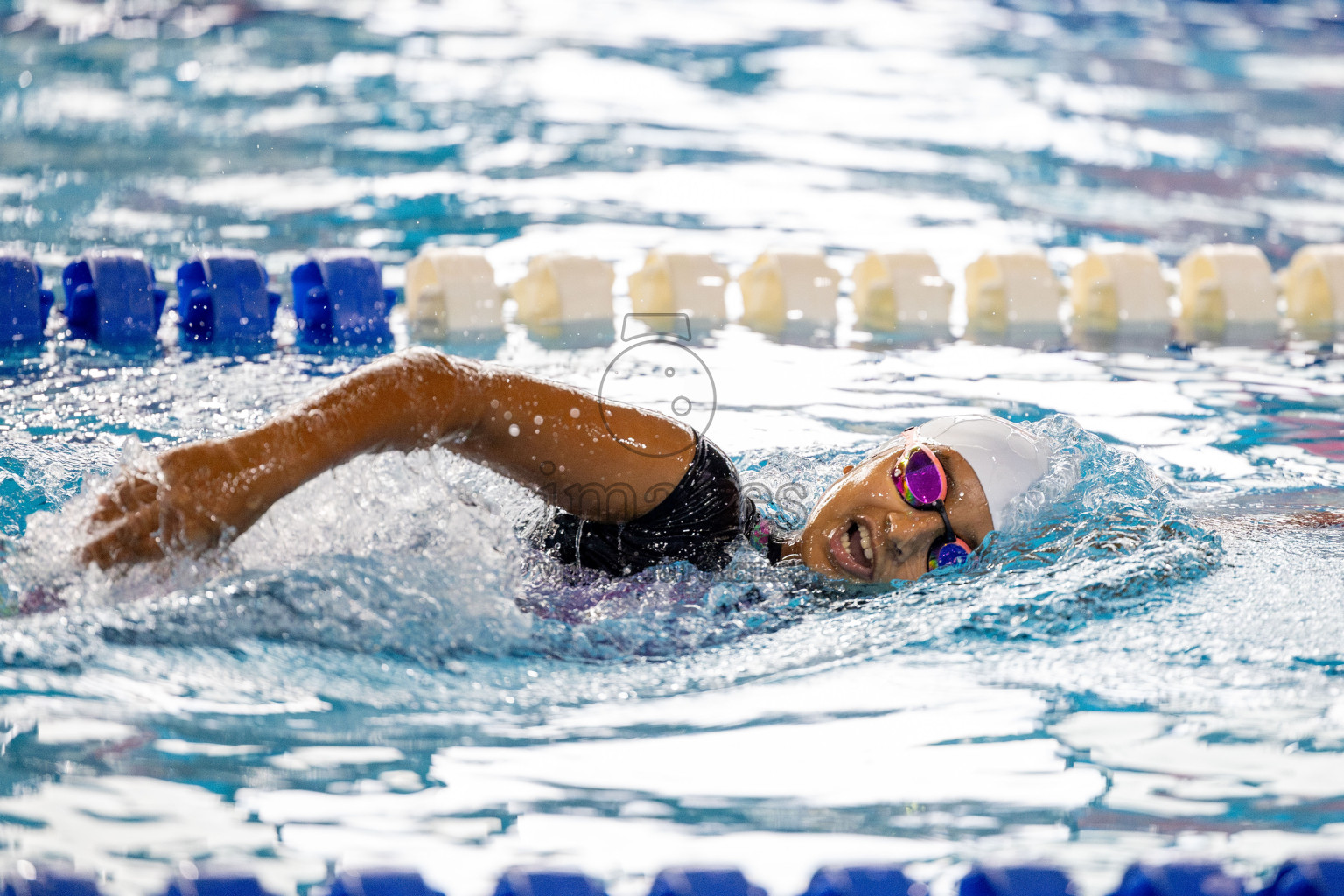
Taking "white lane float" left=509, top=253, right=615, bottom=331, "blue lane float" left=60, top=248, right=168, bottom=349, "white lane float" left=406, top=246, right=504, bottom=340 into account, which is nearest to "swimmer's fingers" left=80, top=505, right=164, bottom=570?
"blue lane float" left=60, top=248, right=168, bottom=349

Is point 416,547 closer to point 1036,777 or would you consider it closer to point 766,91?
point 1036,777

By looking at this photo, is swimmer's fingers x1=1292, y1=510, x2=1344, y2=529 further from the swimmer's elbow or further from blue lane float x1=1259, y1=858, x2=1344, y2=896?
the swimmer's elbow

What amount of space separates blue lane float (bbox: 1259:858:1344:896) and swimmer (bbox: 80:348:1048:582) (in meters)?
0.88

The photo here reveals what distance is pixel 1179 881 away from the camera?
61.1 inches

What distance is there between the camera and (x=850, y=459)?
327 cm

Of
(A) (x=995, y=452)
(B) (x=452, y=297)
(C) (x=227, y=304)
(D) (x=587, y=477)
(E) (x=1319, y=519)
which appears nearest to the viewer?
(D) (x=587, y=477)

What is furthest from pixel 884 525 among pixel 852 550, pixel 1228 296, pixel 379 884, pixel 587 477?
pixel 1228 296

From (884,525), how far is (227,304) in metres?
2.84

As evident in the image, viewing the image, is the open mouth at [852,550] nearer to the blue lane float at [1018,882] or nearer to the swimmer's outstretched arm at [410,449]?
the swimmer's outstretched arm at [410,449]

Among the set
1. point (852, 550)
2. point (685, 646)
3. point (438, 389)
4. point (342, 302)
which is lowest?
point (685, 646)

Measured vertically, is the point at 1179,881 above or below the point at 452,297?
below

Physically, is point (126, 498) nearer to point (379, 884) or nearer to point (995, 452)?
point (379, 884)

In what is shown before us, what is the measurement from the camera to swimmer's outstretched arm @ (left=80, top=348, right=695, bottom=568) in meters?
1.72

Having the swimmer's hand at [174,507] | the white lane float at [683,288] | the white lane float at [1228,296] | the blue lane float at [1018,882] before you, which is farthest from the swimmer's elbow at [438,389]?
the white lane float at [1228,296]
